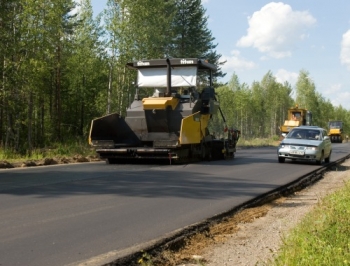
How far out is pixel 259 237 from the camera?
24.0ft

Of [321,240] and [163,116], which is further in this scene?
[163,116]

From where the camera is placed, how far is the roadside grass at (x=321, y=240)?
4.93m

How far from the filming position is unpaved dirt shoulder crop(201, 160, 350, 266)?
19.8 feet

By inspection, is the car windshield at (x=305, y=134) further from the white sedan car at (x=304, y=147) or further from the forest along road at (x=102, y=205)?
the forest along road at (x=102, y=205)

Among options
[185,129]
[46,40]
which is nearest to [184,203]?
[185,129]

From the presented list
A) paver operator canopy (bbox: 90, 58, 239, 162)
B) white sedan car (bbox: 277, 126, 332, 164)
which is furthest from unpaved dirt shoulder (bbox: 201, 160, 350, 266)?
white sedan car (bbox: 277, 126, 332, 164)

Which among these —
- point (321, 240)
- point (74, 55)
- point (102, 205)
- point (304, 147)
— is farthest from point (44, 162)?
point (74, 55)

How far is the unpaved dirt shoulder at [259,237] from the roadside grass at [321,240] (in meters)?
0.30

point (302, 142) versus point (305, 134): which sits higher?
point (305, 134)

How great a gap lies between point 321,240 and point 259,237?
162 centimetres

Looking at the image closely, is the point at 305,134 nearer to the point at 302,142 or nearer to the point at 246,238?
the point at 302,142

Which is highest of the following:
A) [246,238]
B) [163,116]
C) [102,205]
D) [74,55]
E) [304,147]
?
[74,55]

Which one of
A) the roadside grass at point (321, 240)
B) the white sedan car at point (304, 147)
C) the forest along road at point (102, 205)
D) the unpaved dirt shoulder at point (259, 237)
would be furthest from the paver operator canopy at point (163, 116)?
the roadside grass at point (321, 240)

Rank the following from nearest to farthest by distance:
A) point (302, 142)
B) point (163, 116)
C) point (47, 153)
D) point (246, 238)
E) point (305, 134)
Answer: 1. point (246, 238)
2. point (163, 116)
3. point (302, 142)
4. point (47, 153)
5. point (305, 134)
